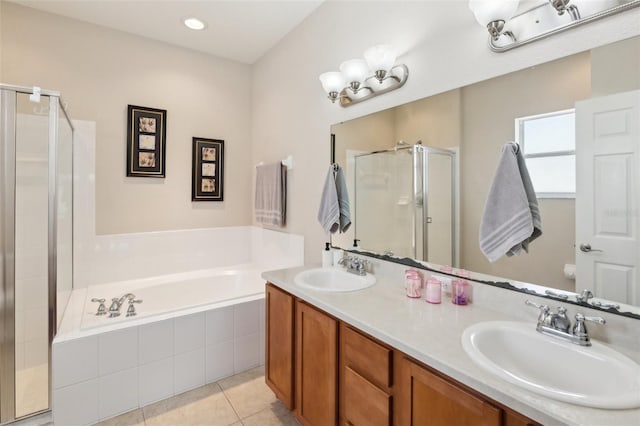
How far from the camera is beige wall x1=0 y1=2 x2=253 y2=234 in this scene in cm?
242

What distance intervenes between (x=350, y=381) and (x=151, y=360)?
1421 mm

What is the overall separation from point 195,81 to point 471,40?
2.64 m

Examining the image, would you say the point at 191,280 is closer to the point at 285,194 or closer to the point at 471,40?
the point at 285,194

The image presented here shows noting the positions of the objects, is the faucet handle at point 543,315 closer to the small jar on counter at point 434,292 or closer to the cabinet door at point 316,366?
the small jar on counter at point 434,292

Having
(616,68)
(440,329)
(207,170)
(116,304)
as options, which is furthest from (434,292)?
(207,170)

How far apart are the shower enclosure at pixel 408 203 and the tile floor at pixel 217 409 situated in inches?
46.5

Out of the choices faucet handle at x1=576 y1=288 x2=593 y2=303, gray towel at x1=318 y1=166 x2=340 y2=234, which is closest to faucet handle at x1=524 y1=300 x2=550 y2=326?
faucet handle at x1=576 y1=288 x2=593 y2=303

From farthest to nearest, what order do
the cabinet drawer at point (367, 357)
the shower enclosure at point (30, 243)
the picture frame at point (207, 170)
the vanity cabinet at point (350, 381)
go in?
the picture frame at point (207, 170) → the shower enclosure at point (30, 243) → the cabinet drawer at point (367, 357) → the vanity cabinet at point (350, 381)

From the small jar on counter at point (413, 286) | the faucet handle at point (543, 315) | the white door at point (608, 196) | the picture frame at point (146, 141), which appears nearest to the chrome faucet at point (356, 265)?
the small jar on counter at point (413, 286)

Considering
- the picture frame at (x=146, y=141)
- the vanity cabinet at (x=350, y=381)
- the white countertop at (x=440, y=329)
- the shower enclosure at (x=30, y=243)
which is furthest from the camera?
the picture frame at (x=146, y=141)

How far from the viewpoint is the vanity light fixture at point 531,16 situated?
1.05m

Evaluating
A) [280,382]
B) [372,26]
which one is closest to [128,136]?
[372,26]

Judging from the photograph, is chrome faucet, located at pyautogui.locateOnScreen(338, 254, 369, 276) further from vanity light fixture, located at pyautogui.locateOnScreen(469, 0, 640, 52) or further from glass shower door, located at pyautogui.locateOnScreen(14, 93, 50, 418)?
glass shower door, located at pyautogui.locateOnScreen(14, 93, 50, 418)

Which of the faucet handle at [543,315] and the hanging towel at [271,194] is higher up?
the hanging towel at [271,194]
